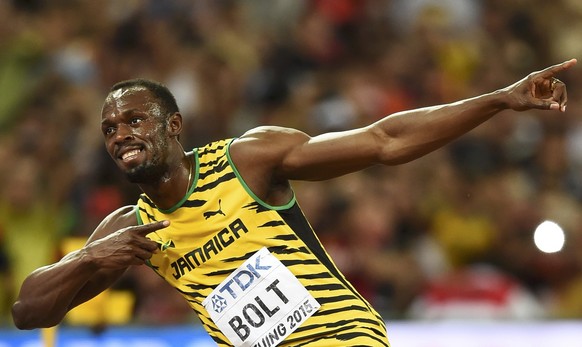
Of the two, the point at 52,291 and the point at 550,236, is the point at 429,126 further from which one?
the point at 550,236

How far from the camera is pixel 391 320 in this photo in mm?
7855

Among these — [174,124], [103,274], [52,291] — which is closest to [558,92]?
[174,124]

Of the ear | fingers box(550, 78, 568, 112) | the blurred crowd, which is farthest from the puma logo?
the blurred crowd

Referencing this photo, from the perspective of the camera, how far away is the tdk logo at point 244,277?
17.0 ft

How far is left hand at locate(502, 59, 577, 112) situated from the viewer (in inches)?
187

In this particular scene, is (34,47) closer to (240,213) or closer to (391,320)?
(391,320)

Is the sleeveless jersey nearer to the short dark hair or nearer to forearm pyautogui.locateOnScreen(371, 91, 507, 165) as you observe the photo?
the short dark hair

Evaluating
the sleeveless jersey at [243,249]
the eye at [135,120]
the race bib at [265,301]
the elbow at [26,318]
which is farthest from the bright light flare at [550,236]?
the elbow at [26,318]

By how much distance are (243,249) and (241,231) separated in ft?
0.27

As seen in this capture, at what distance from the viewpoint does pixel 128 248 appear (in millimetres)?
5047

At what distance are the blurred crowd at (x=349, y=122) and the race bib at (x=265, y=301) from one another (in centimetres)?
293

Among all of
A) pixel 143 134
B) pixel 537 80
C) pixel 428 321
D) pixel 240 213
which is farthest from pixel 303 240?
pixel 428 321

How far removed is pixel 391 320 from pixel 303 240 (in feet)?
9.09

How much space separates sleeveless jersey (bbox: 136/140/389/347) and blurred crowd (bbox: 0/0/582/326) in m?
2.82
